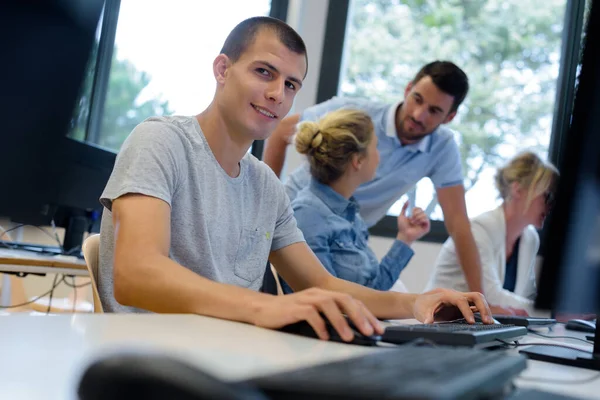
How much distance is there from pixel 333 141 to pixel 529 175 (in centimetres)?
111

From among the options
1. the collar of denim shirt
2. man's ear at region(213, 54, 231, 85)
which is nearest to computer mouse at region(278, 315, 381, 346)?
man's ear at region(213, 54, 231, 85)

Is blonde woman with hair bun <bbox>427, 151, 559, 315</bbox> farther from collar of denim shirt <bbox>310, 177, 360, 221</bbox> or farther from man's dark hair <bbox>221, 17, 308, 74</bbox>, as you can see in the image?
man's dark hair <bbox>221, 17, 308, 74</bbox>

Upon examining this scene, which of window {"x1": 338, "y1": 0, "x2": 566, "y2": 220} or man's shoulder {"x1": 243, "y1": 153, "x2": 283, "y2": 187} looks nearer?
man's shoulder {"x1": 243, "y1": 153, "x2": 283, "y2": 187}

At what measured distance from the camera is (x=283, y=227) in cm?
153

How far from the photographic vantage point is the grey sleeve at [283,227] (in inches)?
60.2

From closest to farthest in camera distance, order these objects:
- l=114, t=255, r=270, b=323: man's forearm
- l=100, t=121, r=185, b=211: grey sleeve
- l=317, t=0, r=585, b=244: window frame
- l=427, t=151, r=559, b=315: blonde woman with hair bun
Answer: l=114, t=255, r=270, b=323: man's forearm < l=100, t=121, r=185, b=211: grey sleeve < l=427, t=151, r=559, b=315: blonde woman with hair bun < l=317, t=0, r=585, b=244: window frame

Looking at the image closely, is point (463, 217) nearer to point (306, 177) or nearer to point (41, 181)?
point (306, 177)

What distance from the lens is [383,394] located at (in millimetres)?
390

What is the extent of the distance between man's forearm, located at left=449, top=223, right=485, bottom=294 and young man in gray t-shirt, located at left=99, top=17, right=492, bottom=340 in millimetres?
1254

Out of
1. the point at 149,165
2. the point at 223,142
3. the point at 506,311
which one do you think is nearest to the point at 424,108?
the point at 506,311

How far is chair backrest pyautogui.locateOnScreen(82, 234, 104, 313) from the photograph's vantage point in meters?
1.17

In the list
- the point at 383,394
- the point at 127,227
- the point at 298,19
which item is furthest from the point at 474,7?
the point at 383,394

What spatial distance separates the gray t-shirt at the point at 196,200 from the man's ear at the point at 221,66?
16 centimetres

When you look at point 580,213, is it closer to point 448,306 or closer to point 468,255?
point 448,306
